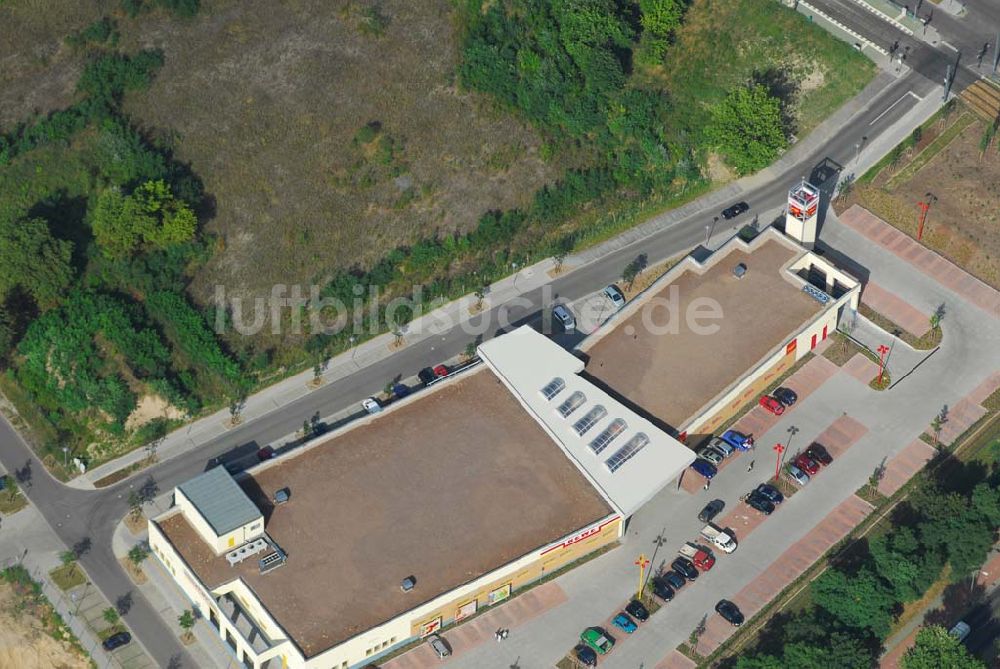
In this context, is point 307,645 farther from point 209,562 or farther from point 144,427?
point 144,427

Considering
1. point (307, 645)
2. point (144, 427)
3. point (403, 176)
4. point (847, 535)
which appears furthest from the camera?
→ point (403, 176)

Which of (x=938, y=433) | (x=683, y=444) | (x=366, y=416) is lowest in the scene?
(x=938, y=433)

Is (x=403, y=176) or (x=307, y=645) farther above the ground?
(x=403, y=176)

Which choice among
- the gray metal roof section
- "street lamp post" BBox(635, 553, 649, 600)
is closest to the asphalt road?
the gray metal roof section

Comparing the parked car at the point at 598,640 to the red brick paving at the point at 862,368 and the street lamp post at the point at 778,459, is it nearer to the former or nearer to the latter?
the street lamp post at the point at 778,459

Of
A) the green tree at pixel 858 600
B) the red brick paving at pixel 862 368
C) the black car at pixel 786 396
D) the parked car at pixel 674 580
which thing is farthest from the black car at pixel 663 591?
the red brick paving at pixel 862 368

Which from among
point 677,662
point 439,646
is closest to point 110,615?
point 439,646

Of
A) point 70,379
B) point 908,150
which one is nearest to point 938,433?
point 908,150

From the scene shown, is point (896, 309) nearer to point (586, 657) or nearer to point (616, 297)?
point (616, 297)
